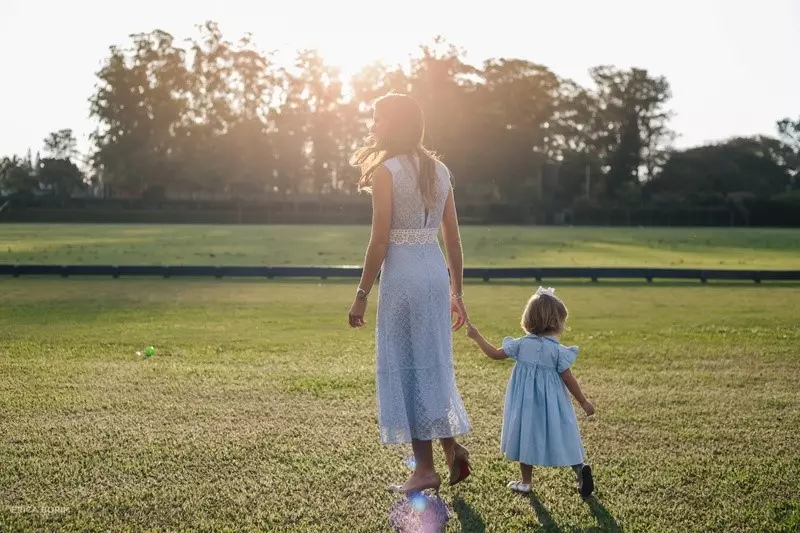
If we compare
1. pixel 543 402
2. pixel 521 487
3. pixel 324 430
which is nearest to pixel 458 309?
pixel 543 402

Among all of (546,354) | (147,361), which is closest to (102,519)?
(546,354)

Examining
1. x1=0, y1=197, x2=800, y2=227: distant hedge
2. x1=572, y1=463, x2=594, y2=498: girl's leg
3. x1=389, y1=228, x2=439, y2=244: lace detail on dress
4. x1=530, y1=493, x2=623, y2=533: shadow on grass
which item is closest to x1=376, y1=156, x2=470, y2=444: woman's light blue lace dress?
x1=389, y1=228, x2=439, y2=244: lace detail on dress

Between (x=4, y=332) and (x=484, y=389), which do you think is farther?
(x=4, y=332)

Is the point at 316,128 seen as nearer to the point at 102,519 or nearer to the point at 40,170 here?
the point at 40,170

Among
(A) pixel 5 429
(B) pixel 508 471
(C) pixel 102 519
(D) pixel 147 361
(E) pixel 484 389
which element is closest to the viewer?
(C) pixel 102 519

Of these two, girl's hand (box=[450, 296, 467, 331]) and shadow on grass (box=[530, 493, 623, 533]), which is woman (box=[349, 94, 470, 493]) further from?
shadow on grass (box=[530, 493, 623, 533])

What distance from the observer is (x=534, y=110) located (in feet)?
251

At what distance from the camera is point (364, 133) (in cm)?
7381

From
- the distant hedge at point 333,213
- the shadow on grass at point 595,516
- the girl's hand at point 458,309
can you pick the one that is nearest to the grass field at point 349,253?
the girl's hand at point 458,309

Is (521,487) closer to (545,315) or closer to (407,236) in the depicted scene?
(545,315)

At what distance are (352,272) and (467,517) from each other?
14.5 metres

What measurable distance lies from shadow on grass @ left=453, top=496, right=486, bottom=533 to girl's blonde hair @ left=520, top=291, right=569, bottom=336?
3.21 ft

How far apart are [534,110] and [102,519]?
74.8 metres

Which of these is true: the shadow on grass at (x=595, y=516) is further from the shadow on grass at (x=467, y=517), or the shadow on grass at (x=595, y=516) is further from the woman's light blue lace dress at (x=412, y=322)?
the woman's light blue lace dress at (x=412, y=322)
